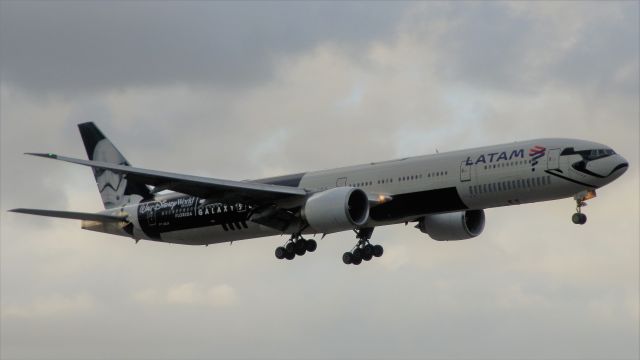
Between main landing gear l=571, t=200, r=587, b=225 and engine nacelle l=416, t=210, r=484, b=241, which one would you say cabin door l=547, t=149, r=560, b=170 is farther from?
engine nacelle l=416, t=210, r=484, b=241

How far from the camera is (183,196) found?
73.7 metres

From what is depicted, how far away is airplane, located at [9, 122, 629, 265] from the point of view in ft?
206

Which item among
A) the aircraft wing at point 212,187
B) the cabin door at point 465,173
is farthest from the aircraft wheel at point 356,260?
the cabin door at point 465,173

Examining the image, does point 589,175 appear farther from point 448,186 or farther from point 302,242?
point 302,242

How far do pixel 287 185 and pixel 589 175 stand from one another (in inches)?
642

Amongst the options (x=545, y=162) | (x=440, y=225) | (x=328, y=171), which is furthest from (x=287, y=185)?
→ (x=545, y=162)

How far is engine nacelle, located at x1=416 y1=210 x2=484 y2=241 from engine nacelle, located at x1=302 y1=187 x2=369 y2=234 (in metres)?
7.84

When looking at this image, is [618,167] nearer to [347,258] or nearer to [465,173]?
[465,173]

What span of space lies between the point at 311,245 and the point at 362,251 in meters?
2.89

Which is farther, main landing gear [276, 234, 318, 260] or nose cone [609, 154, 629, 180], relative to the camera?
main landing gear [276, 234, 318, 260]

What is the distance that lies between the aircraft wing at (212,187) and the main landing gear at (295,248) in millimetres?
3018

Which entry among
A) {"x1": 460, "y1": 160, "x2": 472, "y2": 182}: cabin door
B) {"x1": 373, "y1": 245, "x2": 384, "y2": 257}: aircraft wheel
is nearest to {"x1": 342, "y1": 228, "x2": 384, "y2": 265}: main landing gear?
{"x1": 373, "y1": 245, "x2": 384, "y2": 257}: aircraft wheel

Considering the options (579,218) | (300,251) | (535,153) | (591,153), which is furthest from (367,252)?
(591,153)

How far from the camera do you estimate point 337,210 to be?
6444cm
